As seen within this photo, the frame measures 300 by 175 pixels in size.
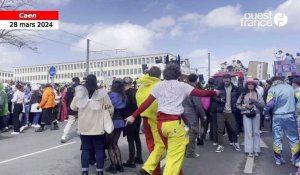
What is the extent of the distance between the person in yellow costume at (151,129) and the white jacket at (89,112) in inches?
29.3

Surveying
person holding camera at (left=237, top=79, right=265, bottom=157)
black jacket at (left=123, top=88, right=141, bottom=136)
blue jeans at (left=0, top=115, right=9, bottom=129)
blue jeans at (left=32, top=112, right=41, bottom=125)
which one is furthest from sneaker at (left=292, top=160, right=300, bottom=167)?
blue jeans at (left=0, top=115, right=9, bottom=129)

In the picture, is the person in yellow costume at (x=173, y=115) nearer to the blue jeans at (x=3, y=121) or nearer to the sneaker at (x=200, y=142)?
the sneaker at (x=200, y=142)

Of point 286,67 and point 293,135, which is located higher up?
point 286,67

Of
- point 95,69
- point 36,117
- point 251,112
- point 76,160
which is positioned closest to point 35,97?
point 36,117

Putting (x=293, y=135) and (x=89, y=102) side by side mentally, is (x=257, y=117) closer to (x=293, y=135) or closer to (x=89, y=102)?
(x=293, y=135)

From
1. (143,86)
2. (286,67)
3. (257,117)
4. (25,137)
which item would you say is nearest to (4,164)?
(143,86)

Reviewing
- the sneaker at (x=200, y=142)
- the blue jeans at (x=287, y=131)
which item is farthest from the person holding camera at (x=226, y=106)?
the blue jeans at (x=287, y=131)

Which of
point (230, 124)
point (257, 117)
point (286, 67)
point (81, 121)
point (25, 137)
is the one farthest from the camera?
point (286, 67)

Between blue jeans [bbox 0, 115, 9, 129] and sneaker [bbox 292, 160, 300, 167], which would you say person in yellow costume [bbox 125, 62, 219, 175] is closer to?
sneaker [bbox 292, 160, 300, 167]

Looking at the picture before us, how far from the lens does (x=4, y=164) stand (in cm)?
808

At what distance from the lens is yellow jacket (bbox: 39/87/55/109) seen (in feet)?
45.5

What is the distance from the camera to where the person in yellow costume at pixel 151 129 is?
232 inches

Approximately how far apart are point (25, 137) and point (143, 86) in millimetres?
7478

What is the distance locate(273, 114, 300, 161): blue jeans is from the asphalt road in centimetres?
33
